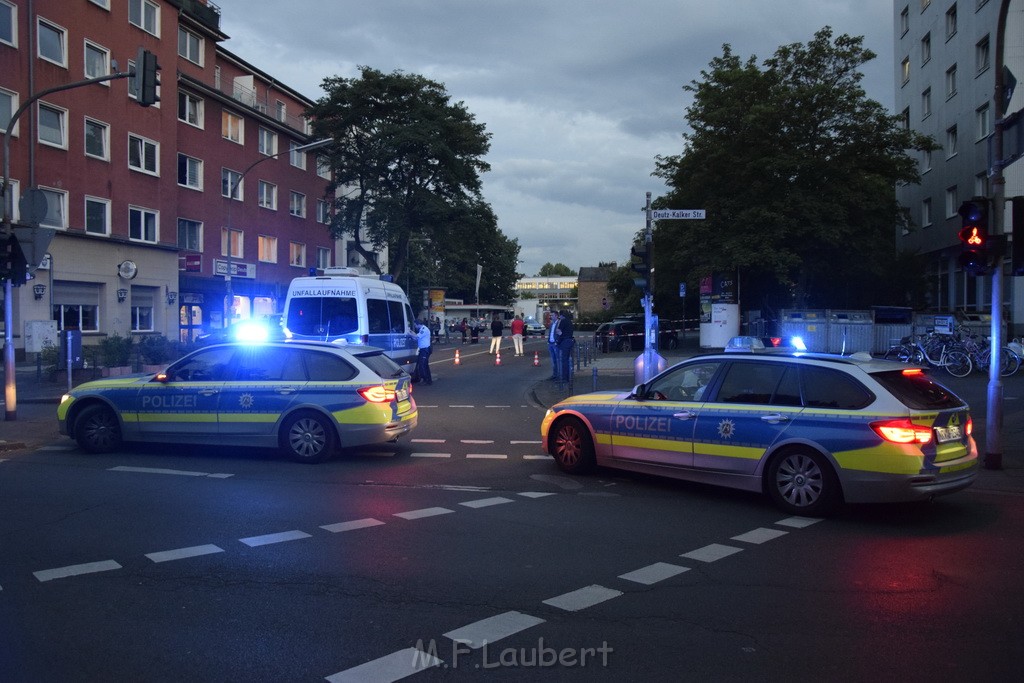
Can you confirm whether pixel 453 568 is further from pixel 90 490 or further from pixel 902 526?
pixel 90 490

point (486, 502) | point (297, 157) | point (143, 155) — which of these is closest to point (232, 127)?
point (297, 157)

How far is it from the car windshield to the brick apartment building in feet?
71.5

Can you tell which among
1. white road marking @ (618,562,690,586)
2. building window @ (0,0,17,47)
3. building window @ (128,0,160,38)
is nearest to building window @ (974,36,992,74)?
building window @ (128,0,160,38)

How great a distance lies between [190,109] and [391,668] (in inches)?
1569

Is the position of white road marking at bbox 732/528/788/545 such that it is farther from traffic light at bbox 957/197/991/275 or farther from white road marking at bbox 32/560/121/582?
traffic light at bbox 957/197/991/275

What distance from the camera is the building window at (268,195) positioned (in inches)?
1764

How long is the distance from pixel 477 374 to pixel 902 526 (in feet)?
64.4

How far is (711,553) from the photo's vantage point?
6219 millimetres

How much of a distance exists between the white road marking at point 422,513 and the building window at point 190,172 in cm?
3484

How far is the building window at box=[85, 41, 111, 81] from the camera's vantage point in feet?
103

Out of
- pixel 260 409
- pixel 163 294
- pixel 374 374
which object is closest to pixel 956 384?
pixel 374 374

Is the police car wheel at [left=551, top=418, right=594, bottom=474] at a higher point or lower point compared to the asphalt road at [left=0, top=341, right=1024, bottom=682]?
higher

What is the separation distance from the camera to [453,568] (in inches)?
226

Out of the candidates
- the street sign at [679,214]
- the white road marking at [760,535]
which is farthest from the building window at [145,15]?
the white road marking at [760,535]
